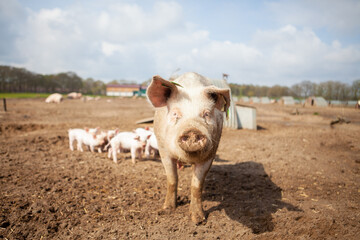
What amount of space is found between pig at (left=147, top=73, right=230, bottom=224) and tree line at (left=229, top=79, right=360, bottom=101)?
24608 millimetres

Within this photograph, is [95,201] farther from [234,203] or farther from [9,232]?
[234,203]

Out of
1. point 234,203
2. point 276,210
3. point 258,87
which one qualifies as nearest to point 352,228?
point 276,210

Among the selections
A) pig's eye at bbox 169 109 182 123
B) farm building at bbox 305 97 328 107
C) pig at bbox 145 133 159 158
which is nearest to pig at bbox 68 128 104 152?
pig at bbox 145 133 159 158


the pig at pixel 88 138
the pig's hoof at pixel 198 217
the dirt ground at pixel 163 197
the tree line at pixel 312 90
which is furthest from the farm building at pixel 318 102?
the pig's hoof at pixel 198 217

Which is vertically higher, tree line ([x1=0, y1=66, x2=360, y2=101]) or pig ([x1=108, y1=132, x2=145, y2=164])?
tree line ([x1=0, y1=66, x2=360, y2=101])

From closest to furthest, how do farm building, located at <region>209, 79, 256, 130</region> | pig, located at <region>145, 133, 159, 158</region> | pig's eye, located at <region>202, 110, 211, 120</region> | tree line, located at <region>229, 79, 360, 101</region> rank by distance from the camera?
1. pig's eye, located at <region>202, 110, 211, 120</region>
2. pig, located at <region>145, 133, 159, 158</region>
3. farm building, located at <region>209, 79, 256, 130</region>
4. tree line, located at <region>229, 79, 360, 101</region>

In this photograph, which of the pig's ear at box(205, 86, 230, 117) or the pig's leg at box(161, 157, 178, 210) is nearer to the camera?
the pig's ear at box(205, 86, 230, 117)

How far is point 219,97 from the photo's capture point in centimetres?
305

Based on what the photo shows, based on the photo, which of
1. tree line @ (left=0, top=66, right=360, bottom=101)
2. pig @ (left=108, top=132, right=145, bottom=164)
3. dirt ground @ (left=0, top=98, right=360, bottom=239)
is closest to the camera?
dirt ground @ (left=0, top=98, right=360, bottom=239)

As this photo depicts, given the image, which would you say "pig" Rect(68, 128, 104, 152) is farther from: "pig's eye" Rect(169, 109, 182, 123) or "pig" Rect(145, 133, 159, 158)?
"pig's eye" Rect(169, 109, 182, 123)

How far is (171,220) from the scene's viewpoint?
318 centimetres

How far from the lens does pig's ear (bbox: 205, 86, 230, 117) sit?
9.27 ft

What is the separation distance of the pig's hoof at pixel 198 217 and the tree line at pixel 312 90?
81.4ft

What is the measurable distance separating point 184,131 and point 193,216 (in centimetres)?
157
